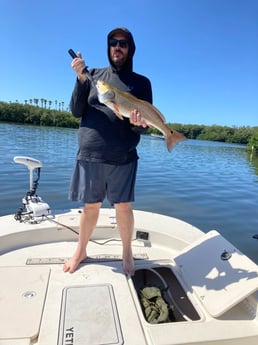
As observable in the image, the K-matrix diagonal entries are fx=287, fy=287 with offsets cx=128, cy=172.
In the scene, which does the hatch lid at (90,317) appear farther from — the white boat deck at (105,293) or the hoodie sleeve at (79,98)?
the hoodie sleeve at (79,98)

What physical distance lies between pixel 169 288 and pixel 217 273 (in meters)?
0.54

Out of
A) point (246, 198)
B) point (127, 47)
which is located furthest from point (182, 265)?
point (246, 198)

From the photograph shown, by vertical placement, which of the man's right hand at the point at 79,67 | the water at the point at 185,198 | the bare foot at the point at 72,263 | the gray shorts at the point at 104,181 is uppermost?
the man's right hand at the point at 79,67

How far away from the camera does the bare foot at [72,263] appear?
2584 mm

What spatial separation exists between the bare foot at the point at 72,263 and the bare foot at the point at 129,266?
1.35ft

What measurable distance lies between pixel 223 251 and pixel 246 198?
8.41 metres

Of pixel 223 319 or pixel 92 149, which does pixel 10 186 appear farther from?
pixel 223 319

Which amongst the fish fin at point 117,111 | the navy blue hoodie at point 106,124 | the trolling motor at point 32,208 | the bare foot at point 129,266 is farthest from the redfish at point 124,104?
the trolling motor at point 32,208

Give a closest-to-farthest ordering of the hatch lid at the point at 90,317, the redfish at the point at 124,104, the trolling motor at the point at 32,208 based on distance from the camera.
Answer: the hatch lid at the point at 90,317 < the redfish at the point at 124,104 < the trolling motor at the point at 32,208

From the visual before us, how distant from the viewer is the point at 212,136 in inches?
3760

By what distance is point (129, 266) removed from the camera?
8.72ft

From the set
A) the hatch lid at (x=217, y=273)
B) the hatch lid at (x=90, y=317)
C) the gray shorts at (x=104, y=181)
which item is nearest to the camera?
the hatch lid at (x=90, y=317)

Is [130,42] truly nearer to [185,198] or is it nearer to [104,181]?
[104,181]

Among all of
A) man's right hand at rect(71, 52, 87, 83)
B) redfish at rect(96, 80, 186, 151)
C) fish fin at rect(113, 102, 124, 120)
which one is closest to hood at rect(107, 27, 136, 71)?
man's right hand at rect(71, 52, 87, 83)
